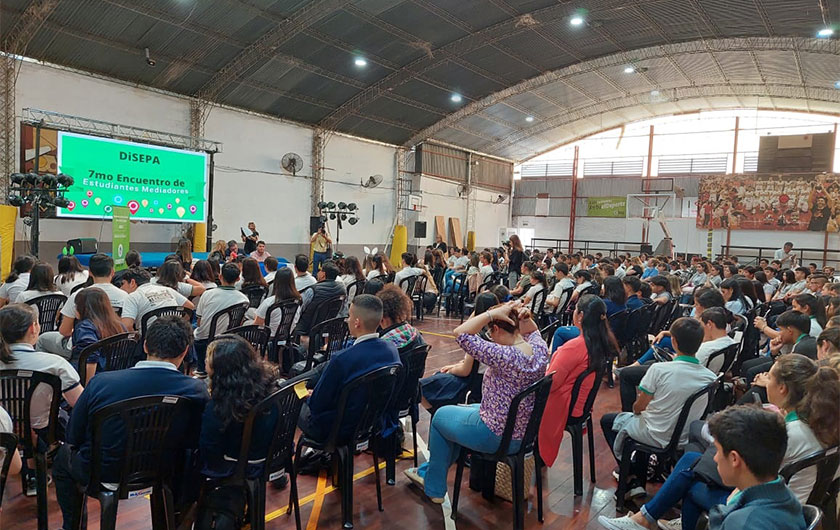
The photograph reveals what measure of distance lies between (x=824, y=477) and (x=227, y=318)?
372 cm

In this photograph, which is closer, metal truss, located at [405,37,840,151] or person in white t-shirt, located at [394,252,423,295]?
person in white t-shirt, located at [394,252,423,295]

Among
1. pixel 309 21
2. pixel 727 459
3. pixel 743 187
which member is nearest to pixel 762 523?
pixel 727 459

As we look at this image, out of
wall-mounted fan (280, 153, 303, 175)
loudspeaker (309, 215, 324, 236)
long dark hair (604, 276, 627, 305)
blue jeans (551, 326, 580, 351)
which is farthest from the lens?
loudspeaker (309, 215, 324, 236)

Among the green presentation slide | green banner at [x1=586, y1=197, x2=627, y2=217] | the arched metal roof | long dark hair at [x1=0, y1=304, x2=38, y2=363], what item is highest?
the arched metal roof

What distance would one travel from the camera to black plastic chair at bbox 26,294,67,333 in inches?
148

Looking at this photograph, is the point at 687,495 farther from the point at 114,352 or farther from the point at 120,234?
the point at 120,234

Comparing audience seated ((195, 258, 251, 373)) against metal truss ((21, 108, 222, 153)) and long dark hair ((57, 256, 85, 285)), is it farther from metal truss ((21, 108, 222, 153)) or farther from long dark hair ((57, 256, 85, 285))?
metal truss ((21, 108, 222, 153))

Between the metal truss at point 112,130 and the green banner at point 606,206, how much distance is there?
1440cm

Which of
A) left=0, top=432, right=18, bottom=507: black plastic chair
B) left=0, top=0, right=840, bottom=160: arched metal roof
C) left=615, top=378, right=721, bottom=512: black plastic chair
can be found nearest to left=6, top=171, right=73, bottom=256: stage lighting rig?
left=0, top=0, right=840, bottom=160: arched metal roof

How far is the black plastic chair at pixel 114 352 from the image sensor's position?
9.13 feet

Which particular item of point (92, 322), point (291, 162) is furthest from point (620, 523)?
point (291, 162)

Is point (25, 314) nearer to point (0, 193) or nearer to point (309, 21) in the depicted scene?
point (0, 193)

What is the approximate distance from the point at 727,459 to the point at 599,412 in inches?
113

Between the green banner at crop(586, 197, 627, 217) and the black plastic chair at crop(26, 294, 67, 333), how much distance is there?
63.9 ft
